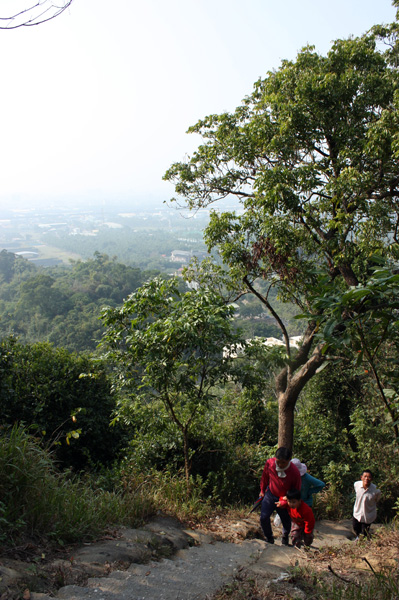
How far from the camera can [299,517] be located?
3775 mm

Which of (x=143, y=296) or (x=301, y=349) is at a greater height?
(x=143, y=296)

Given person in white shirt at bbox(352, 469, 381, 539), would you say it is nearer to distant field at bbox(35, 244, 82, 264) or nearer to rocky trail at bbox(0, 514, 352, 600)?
rocky trail at bbox(0, 514, 352, 600)

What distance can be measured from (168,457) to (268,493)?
2509 mm

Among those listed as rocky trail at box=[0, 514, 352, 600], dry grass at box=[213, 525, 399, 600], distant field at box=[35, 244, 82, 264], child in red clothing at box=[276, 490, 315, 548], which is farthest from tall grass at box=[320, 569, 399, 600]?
distant field at box=[35, 244, 82, 264]

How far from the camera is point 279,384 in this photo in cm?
727

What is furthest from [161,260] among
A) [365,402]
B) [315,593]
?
A: [315,593]

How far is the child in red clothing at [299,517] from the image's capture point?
3.71 metres

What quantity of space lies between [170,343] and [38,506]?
201 cm

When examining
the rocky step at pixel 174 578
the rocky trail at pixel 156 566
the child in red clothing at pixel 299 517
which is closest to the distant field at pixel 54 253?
the rocky trail at pixel 156 566

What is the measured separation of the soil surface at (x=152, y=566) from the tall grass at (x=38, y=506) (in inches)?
5.7

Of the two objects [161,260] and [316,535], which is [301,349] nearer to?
[316,535]

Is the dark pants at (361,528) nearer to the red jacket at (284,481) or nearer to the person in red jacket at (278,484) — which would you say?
the person in red jacket at (278,484)

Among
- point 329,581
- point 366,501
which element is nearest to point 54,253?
point 366,501

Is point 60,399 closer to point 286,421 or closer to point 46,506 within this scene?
point 286,421
